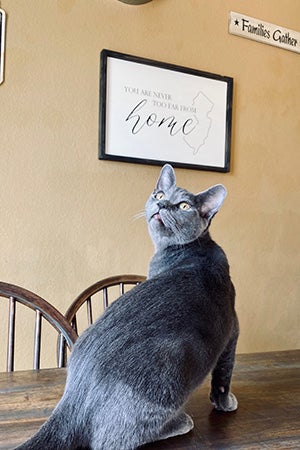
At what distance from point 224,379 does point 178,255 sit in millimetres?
210

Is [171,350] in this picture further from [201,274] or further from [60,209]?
[60,209]

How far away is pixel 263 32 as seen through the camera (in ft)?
5.84

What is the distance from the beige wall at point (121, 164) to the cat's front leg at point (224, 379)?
87 centimetres

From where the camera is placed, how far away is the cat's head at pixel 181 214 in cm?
65

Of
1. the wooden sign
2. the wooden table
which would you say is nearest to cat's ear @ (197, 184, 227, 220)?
the wooden table

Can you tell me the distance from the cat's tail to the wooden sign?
1.68 meters

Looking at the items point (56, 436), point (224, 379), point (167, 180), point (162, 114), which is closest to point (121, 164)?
point (162, 114)

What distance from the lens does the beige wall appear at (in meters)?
1.35

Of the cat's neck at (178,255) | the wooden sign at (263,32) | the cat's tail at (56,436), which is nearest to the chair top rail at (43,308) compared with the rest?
the cat's neck at (178,255)

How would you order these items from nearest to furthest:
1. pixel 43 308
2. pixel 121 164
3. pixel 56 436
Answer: pixel 56 436 → pixel 43 308 → pixel 121 164

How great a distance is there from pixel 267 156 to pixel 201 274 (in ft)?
4.47

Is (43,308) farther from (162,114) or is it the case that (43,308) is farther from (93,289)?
(162,114)

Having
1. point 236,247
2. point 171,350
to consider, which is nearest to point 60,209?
point 236,247

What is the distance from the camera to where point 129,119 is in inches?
59.1
